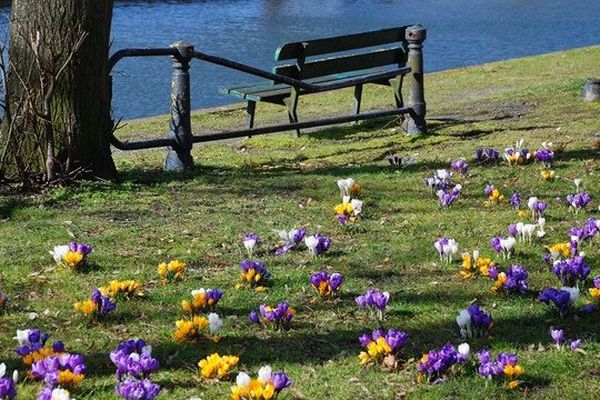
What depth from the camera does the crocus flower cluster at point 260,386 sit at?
329 centimetres

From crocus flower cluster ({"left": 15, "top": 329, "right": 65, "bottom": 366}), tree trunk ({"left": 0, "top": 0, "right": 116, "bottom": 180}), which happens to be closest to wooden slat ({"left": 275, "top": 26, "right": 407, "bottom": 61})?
tree trunk ({"left": 0, "top": 0, "right": 116, "bottom": 180})

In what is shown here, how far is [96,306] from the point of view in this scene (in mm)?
4406

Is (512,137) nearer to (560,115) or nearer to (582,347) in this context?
(560,115)

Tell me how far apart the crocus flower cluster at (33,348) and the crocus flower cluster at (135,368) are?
27 cm

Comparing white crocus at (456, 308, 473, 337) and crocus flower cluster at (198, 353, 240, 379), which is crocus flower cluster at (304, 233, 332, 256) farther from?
crocus flower cluster at (198, 353, 240, 379)

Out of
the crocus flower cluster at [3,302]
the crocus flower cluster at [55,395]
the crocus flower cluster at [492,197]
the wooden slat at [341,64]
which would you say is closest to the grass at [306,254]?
the crocus flower cluster at [3,302]

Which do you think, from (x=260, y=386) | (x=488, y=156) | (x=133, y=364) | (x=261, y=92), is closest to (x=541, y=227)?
(x=488, y=156)

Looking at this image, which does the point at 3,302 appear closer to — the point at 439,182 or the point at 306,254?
the point at 306,254

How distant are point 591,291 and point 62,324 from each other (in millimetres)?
2331

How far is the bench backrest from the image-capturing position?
10988 millimetres

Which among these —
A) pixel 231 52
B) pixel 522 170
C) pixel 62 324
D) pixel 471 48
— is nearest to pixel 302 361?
pixel 62 324

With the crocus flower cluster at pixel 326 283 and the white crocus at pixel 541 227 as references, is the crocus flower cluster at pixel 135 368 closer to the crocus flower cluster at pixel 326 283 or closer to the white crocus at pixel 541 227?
the crocus flower cluster at pixel 326 283

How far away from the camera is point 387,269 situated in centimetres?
534

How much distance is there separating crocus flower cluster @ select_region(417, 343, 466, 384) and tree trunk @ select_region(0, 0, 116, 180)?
4.09 meters
